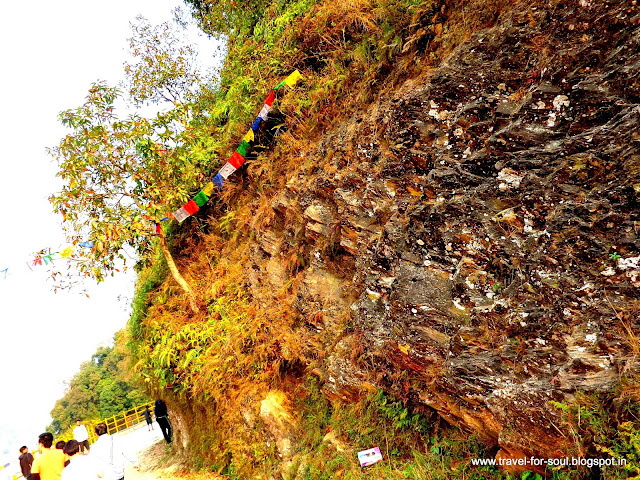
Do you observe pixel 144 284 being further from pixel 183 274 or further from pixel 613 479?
pixel 613 479

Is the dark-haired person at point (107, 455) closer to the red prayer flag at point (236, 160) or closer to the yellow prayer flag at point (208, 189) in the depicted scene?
the yellow prayer flag at point (208, 189)

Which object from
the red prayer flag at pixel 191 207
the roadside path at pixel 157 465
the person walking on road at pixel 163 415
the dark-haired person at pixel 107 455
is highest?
the red prayer flag at pixel 191 207

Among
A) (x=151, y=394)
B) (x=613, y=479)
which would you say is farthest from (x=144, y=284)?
(x=613, y=479)

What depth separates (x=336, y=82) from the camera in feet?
27.7

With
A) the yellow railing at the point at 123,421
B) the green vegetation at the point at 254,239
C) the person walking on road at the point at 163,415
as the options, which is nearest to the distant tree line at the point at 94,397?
the yellow railing at the point at 123,421

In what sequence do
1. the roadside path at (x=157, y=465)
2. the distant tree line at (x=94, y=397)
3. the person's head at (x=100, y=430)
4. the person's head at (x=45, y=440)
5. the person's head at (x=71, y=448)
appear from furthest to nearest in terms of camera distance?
1. the distant tree line at (x=94, y=397)
2. the roadside path at (x=157, y=465)
3. the person's head at (x=45, y=440)
4. the person's head at (x=71, y=448)
5. the person's head at (x=100, y=430)

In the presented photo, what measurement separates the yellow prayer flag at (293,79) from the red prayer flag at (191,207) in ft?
13.1

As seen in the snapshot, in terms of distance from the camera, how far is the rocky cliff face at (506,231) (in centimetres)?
380

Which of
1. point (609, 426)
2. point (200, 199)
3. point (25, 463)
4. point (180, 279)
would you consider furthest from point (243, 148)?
point (609, 426)

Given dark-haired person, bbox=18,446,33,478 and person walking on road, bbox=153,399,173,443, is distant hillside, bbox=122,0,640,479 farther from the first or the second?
dark-haired person, bbox=18,446,33,478

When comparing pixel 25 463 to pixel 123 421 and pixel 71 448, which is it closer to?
pixel 71 448

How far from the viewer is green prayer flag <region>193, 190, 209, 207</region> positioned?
431 inches

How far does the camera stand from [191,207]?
432 inches

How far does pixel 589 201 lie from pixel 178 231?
10.7m
